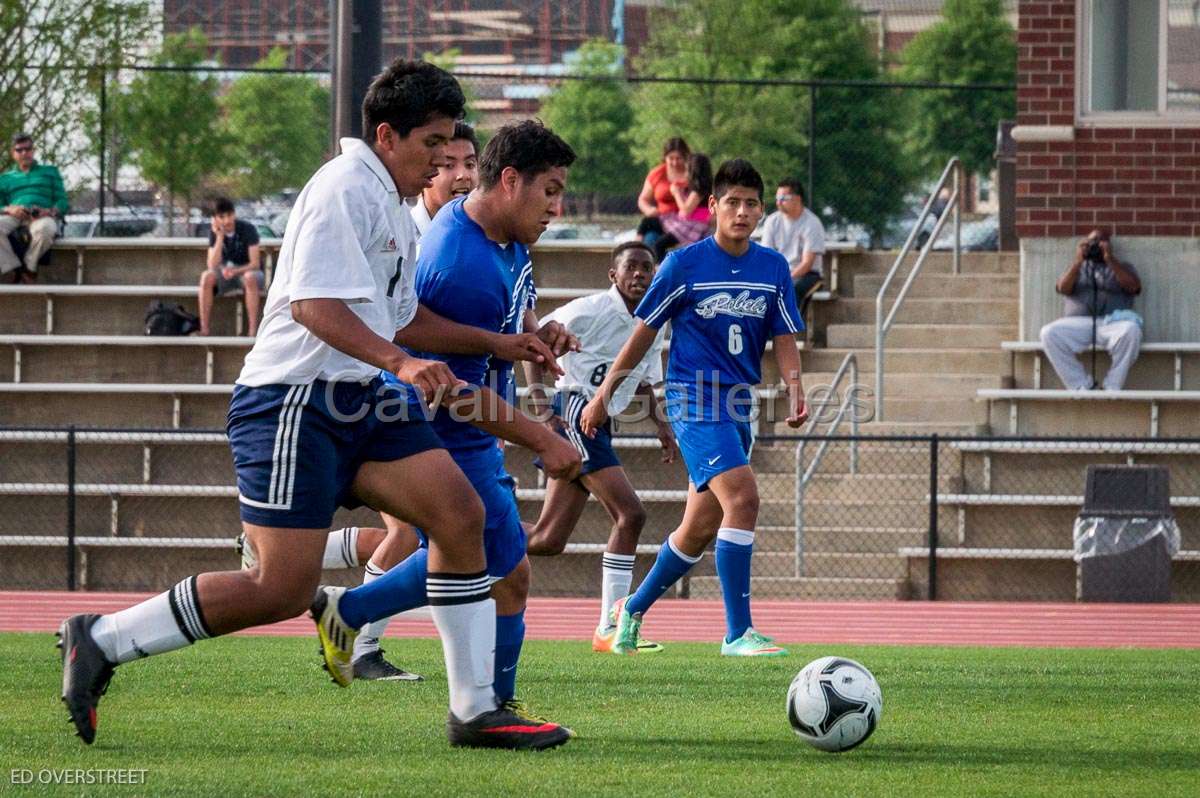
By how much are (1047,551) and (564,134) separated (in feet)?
122

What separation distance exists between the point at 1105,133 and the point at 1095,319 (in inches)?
89.2

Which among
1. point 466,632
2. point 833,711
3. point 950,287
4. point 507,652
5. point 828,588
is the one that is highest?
point 950,287

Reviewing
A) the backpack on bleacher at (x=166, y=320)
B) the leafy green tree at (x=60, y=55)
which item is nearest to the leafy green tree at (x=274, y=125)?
the leafy green tree at (x=60, y=55)

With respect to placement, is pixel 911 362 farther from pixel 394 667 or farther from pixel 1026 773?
pixel 1026 773

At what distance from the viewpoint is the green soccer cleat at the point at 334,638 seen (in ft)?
19.7

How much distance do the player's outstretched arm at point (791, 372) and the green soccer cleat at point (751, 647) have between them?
3.59 feet

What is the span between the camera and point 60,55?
23.6 meters

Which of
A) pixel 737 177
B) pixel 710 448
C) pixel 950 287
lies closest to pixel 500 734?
pixel 710 448

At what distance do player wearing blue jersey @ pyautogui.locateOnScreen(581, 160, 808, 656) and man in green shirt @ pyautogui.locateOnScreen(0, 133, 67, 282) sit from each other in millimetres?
10389

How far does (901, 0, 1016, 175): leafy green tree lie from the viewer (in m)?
44.1

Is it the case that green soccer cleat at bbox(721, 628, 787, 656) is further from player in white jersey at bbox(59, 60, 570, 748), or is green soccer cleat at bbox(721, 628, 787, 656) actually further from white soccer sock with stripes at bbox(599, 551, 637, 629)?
player in white jersey at bbox(59, 60, 570, 748)

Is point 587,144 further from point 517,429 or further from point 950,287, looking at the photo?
point 517,429

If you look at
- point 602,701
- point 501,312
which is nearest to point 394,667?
point 602,701

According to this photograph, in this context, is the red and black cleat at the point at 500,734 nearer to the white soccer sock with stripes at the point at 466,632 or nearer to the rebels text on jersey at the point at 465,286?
the white soccer sock with stripes at the point at 466,632
